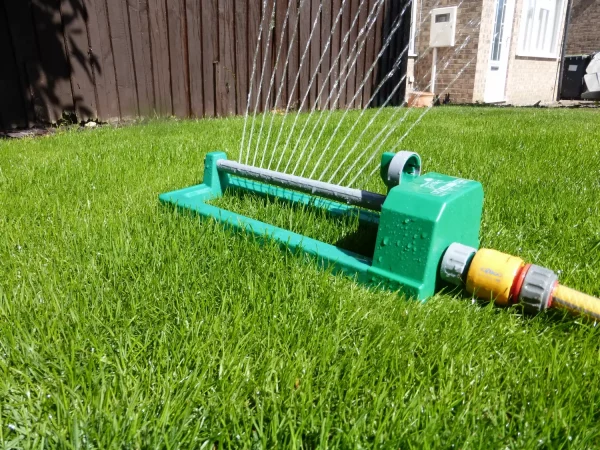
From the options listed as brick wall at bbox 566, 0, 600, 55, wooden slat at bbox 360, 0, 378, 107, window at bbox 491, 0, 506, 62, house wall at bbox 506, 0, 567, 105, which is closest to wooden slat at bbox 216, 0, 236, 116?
wooden slat at bbox 360, 0, 378, 107

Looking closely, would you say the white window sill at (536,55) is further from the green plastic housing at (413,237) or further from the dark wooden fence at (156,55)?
the green plastic housing at (413,237)

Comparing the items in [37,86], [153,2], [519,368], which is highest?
[153,2]

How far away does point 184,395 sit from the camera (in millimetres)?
844

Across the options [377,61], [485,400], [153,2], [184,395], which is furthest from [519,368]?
[377,61]

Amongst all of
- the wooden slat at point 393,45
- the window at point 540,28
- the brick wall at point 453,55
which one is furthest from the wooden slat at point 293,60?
the window at point 540,28

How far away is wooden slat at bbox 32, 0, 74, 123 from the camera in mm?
3578

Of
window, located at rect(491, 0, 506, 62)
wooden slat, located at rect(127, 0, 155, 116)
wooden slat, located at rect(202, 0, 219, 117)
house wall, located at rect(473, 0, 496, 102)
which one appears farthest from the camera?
window, located at rect(491, 0, 506, 62)

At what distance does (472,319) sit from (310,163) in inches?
65.8

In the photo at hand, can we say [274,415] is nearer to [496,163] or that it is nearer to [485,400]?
[485,400]

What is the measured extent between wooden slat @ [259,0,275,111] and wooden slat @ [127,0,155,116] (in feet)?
4.16

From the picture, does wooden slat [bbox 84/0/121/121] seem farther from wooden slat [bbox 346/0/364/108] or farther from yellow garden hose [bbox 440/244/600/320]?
yellow garden hose [bbox 440/244/600/320]

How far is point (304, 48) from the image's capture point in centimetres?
553

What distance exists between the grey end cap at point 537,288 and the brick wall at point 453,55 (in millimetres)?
8540

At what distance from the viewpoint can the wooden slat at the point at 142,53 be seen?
162 inches
